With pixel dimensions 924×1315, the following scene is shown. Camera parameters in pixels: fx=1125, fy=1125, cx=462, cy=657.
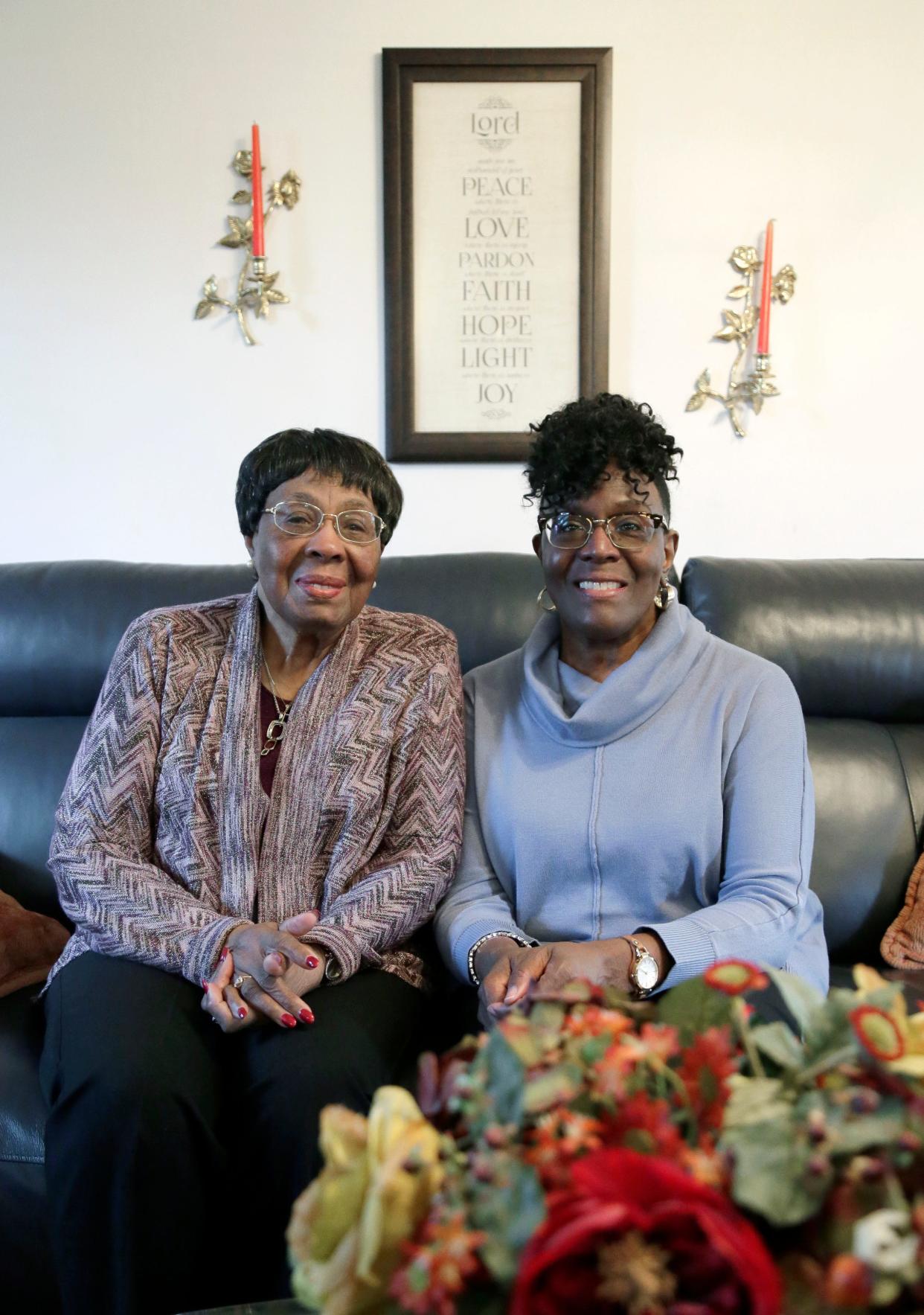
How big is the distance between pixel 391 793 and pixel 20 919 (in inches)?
26.2

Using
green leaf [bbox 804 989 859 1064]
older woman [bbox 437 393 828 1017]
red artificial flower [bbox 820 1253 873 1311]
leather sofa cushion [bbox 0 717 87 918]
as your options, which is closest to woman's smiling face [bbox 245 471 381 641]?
older woman [bbox 437 393 828 1017]

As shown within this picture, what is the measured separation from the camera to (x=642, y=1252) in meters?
0.52

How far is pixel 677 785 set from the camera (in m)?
1.54

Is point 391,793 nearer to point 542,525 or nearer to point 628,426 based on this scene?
point 542,525

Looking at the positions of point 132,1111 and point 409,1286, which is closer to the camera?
point 409,1286

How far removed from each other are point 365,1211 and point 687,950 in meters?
0.87

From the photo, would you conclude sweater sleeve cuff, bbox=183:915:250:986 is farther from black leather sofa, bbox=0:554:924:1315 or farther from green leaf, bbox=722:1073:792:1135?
green leaf, bbox=722:1073:792:1135

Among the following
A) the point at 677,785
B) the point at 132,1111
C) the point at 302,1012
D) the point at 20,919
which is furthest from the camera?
the point at 20,919

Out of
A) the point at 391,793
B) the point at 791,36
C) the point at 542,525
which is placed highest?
the point at 791,36

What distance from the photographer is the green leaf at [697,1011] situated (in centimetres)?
68

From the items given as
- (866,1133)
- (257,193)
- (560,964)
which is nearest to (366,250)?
(257,193)

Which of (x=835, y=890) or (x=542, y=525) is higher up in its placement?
Answer: (x=542, y=525)

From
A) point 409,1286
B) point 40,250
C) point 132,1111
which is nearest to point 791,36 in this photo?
point 40,250

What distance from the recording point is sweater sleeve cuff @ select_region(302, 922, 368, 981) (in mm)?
1442
